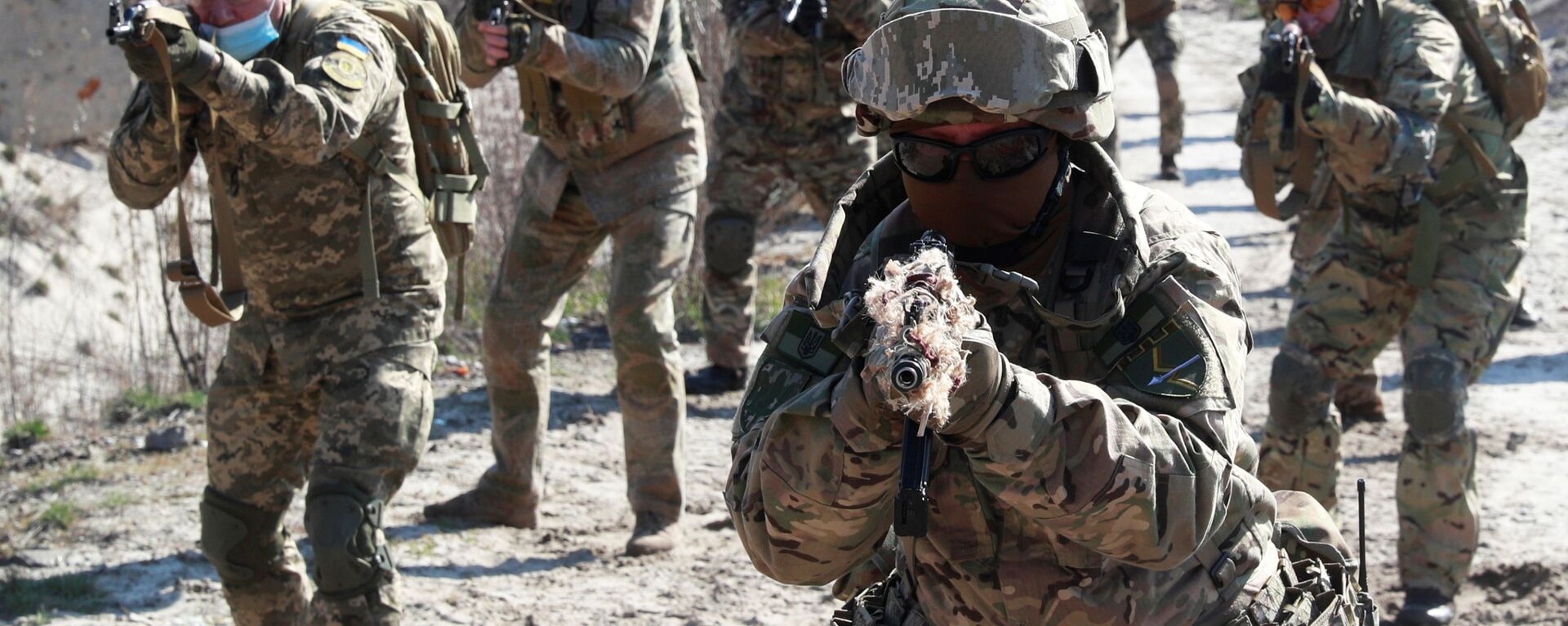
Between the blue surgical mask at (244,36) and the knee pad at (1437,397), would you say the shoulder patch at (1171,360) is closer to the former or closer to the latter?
the blue surgical mask at (244,36)

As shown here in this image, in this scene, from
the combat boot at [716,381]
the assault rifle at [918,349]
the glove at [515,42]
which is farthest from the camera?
the combat boot at [716,381]

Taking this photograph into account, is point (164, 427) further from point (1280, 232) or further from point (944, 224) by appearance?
point (1280, 232)

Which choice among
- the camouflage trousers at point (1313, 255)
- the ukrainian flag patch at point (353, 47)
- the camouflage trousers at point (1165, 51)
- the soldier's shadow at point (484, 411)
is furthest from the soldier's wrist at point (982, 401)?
the camouflage trousers at point (1165, 51)

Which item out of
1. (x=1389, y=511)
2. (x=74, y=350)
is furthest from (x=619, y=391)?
(x=74, y=350)

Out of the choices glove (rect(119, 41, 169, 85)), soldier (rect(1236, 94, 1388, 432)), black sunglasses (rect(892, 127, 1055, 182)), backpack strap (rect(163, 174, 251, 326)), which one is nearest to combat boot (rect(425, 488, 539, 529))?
backpack strap (rect(163, 174, 251, 326))

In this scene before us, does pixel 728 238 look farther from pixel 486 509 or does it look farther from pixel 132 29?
pixel 132 29

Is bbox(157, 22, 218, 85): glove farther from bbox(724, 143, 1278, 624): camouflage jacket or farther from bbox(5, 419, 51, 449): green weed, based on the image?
bbox(5, 419, 51, 449): green weed

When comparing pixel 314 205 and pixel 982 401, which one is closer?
pixel 982 401

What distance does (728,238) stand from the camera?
7445 millimetres

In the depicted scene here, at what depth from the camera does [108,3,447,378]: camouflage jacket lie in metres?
4.23

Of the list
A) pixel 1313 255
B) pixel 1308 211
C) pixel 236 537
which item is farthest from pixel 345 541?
pixel 1308 211

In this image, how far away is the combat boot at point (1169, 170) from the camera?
12312 mm

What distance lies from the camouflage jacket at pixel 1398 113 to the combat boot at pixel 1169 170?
6982 mm

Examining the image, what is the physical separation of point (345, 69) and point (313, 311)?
2.14ft
